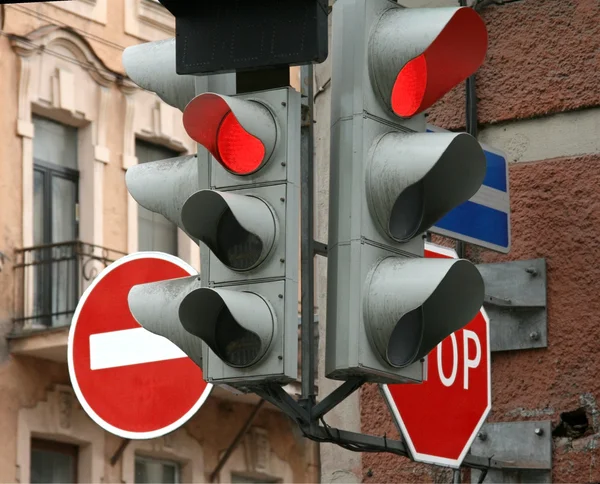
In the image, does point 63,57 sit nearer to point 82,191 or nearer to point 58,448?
point 82,191

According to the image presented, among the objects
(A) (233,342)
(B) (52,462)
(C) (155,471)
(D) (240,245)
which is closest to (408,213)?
(D) (240,245)

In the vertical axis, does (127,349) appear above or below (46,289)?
below

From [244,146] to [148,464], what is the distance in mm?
16455

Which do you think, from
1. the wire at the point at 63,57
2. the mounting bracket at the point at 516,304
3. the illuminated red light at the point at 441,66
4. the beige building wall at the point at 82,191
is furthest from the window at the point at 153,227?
the illuminated red light at the point at 441,66

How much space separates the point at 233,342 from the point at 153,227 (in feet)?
55.0

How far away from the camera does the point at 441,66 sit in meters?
4.62

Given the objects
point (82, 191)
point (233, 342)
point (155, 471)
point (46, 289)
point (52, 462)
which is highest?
point (82, 191)

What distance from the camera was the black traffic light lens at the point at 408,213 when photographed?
456 cm

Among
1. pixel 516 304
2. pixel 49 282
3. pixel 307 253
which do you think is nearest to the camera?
pixel 307 253

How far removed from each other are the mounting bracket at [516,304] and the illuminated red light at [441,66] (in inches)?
60.8

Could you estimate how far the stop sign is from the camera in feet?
17.8

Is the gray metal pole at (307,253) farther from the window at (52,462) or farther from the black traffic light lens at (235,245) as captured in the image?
the window at (52,462)

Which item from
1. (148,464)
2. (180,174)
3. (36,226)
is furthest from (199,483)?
(180,174)

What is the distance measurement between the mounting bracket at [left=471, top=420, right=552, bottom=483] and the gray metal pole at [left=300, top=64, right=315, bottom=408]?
1.39 m
